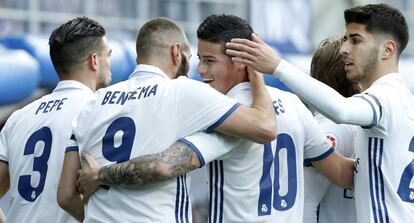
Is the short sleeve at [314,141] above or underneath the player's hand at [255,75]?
underneath

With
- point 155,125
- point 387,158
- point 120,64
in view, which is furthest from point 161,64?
point 120,64

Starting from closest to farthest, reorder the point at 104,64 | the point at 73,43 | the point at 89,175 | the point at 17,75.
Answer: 1. the point at 89,175
2. the point at 73,43
3. the point at 104,64
4. the point at 17,75

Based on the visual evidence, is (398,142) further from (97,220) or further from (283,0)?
(283,0)

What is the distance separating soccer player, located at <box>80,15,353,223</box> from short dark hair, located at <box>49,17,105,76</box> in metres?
0.91

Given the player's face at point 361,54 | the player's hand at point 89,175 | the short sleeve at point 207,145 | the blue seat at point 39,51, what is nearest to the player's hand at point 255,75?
the short sleeve at point 207,145

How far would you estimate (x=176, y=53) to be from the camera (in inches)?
239

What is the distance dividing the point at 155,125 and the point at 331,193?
4.64 ft

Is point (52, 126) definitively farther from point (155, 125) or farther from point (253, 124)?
point (253, 124)

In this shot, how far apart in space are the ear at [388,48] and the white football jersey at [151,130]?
3.36ft

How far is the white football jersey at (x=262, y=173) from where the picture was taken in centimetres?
592

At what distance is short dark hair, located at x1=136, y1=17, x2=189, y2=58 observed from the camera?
603 cm

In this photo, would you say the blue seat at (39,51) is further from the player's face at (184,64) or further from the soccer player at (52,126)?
the player's face at (184,64)

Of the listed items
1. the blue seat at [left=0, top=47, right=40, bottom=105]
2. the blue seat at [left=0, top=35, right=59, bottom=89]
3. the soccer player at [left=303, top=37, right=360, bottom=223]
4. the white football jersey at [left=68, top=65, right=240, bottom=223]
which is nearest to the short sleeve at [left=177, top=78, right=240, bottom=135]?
the white football jersey at [left=68, top=65, right=240, bottom=223]

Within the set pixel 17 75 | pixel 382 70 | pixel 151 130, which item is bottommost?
pixel 17 75
